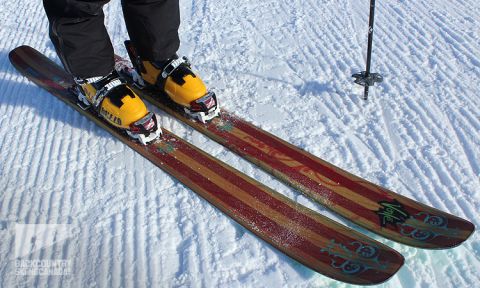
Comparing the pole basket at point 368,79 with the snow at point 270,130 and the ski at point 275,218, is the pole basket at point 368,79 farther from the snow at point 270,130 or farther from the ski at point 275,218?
the ski at point 275,218

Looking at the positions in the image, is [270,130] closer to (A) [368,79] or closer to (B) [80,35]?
(A) [368,79]

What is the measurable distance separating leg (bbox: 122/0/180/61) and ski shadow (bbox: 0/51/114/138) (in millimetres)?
629

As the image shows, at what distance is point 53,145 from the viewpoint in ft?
9.86

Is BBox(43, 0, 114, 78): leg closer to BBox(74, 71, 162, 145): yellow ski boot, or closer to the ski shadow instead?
BBox(74, 71, 162, 145): yellow ski boot

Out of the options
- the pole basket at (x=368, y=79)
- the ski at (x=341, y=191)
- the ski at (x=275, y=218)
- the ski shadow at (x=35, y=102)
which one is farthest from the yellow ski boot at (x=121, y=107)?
the pole basket at (x=368, y=79)

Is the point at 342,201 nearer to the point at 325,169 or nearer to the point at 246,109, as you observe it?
→ the point at 325,169

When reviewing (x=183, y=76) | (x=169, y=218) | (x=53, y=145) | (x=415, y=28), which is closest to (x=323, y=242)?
(x=169, y=218)

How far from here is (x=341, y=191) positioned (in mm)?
2477

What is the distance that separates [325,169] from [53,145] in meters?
1.74

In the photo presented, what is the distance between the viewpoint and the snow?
7.07ft

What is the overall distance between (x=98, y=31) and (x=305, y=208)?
1569 mm

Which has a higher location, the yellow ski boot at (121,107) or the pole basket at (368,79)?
the pole basket at (368,79)

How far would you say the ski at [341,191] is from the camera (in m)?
2.19

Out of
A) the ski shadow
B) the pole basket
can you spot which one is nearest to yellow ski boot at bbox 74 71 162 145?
the ski shadow
